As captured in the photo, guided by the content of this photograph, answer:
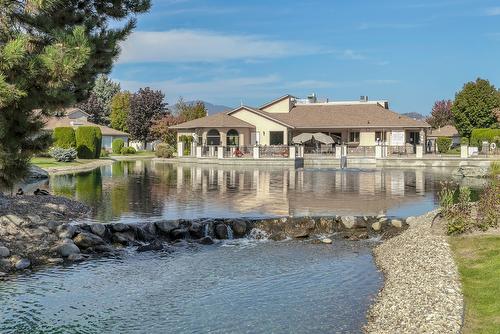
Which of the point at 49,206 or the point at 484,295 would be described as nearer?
the point at 484,295

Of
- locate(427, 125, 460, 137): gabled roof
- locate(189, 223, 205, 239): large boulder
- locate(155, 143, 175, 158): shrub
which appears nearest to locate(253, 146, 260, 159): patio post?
locate(155, 143, 175, 158): shrub

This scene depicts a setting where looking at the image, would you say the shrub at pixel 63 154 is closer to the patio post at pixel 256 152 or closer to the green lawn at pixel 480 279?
the patio post at pixel 256 152

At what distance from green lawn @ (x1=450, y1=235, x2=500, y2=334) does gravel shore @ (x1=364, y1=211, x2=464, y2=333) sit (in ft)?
0.56

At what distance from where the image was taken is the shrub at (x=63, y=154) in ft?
150

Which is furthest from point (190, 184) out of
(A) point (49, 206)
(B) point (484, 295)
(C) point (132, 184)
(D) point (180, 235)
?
(B) point (484, 295)

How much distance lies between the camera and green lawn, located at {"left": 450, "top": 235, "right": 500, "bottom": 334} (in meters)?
8.34

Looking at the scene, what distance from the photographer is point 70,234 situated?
598 inches

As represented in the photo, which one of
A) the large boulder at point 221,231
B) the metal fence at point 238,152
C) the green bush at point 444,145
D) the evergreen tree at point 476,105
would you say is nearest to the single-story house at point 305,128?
the metal fence at point 238,152

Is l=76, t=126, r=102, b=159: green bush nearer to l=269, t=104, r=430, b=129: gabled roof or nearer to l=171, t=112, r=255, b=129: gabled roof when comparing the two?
l=171, t=112, r=255, b=129: gabled roof

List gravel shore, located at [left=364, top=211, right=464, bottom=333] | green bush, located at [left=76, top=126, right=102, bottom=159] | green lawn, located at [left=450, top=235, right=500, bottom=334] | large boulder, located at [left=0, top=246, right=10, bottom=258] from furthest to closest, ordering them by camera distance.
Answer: green bush, located at [left=76, top=126, right=102, bottom=159] < large boulder, located at [left=0, top=246, right=10, bottom=258] < gravel shore, located at [left=364, top=211, right=464, bottom=333] < green lawn, located at [left=450, top=235, right=500, bottom=334]

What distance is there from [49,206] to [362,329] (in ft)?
44.7

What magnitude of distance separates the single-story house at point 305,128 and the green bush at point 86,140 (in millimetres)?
8960

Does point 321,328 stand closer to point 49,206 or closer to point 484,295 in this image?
point 484,295

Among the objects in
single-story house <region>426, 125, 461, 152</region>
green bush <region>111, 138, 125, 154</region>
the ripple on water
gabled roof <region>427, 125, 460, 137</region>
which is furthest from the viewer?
gabled roof <region>427, 125, 460, 137</region>
